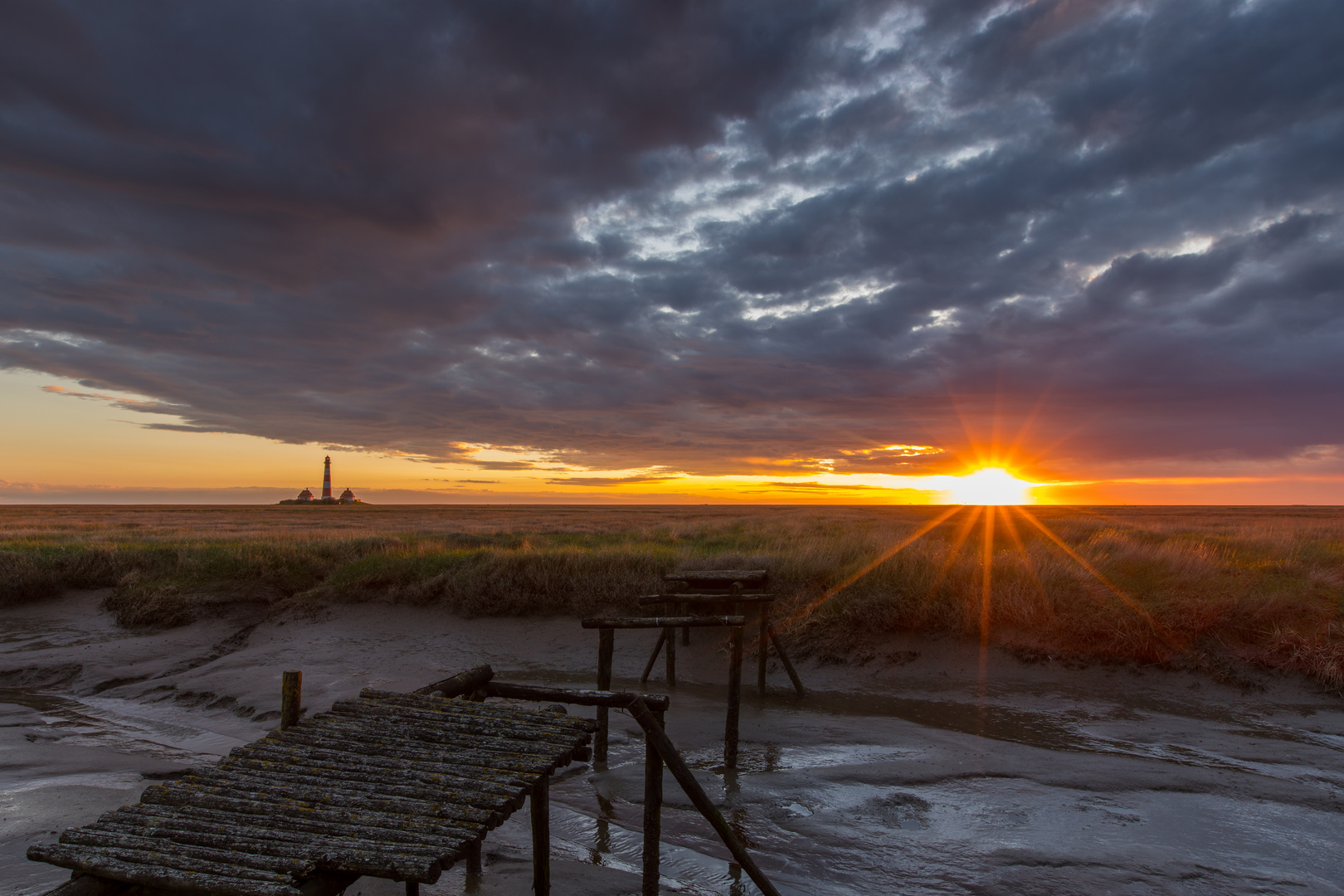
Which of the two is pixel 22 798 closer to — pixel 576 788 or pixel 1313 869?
pixel 576 788

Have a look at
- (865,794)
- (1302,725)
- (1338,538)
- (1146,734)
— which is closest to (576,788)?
(865,794)

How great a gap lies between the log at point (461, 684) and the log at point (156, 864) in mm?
2296

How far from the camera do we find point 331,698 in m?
12.2

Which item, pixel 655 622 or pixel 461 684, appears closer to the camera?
pixel 461 684

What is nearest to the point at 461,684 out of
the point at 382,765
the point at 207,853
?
the point at 382,765

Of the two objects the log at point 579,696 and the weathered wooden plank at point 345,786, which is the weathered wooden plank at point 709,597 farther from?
the weathered wooden plank at point 345,786

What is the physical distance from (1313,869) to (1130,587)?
856 cm

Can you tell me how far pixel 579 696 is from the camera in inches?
218

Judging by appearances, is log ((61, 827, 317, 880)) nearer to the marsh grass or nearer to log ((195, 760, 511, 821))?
log ((195, 760, 511, 821))

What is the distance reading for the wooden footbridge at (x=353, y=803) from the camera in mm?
3277

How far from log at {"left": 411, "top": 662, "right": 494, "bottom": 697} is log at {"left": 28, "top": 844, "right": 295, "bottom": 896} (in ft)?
7.53

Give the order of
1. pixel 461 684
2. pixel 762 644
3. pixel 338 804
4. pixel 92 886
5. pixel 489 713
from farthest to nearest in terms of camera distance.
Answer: pixel 762 644, pixel 461 684, pixel 489 713, pixel 338 804, pixel 92 886

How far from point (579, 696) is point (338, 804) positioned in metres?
2.01

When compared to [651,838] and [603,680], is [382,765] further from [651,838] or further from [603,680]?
[603,680]
